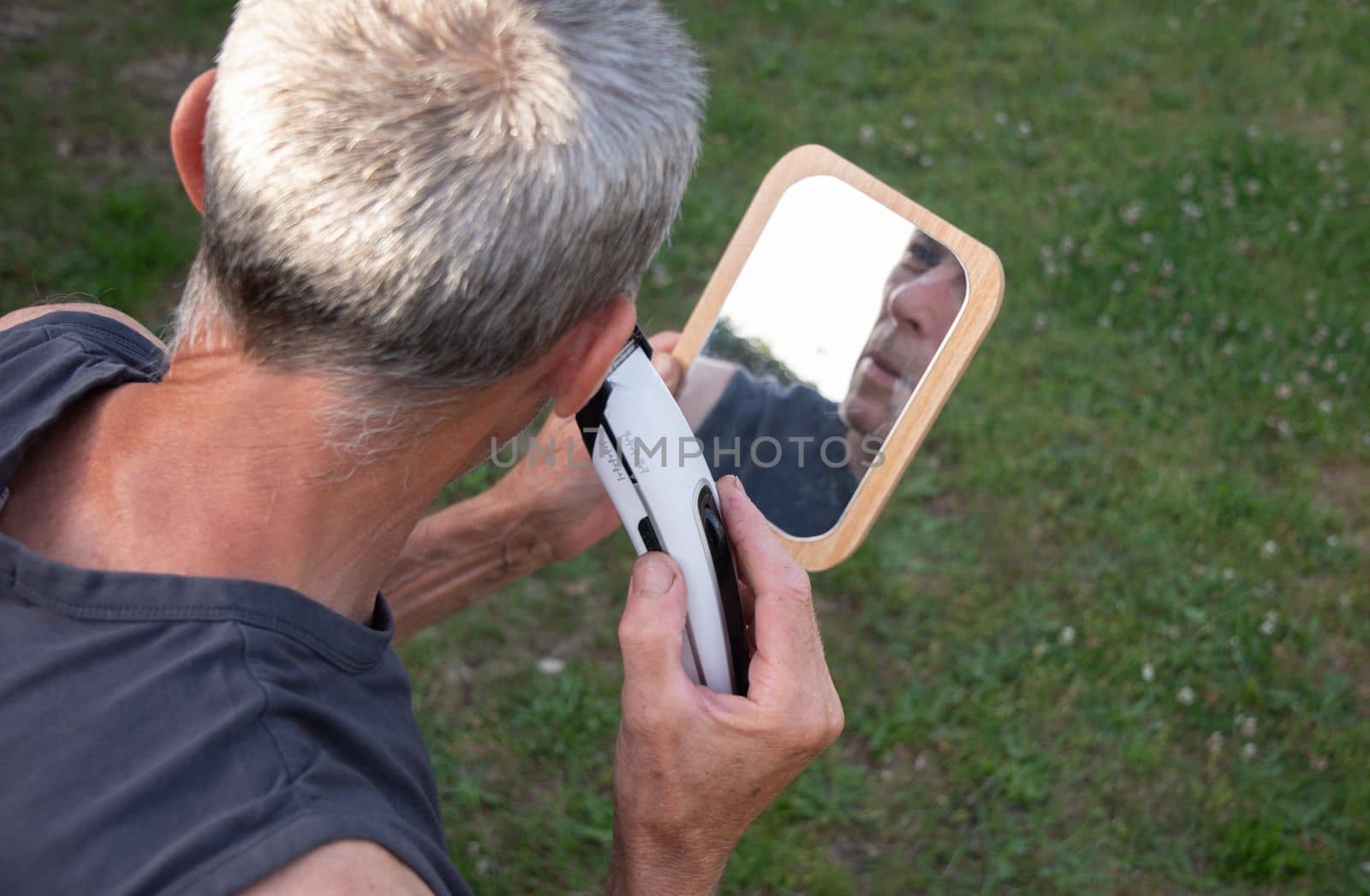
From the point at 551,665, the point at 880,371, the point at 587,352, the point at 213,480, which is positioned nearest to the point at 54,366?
the point at 213,480

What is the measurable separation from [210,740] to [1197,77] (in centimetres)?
530

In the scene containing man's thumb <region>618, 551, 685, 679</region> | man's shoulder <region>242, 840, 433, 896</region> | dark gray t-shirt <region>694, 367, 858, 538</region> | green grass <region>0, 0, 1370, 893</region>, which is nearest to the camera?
man's shoulder <region>242, 840, 433, 896</region>

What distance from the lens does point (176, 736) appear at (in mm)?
1002

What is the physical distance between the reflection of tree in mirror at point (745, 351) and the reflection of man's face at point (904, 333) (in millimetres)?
125

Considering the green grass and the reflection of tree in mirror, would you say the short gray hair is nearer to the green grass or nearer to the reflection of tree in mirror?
the reflection of tree in mirror

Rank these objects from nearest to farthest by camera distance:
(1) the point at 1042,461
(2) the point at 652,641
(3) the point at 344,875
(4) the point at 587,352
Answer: (3) the point at 344,875, (4) the point at 587,352, (2) the point at 652,641, (1) the point at 1042,461

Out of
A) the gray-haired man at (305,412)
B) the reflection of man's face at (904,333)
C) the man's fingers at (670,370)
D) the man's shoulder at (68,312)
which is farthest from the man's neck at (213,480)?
the reflection of man's face at (904,333)

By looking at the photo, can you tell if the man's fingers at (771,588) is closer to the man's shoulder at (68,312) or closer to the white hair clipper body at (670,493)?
the white hair clipper body at (670,493)

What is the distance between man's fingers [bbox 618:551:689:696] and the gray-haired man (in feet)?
0.94

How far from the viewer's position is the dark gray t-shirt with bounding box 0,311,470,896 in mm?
941

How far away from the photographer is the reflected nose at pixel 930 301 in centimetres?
166

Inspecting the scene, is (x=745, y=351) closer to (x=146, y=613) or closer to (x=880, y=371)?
(x=880, y=371)

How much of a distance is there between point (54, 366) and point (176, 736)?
553 mm

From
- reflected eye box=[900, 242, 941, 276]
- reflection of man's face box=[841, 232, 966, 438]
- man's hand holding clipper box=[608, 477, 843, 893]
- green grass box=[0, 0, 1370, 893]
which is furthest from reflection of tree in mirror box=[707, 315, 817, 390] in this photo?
green grass box=[0, 0, 1370, 893]
